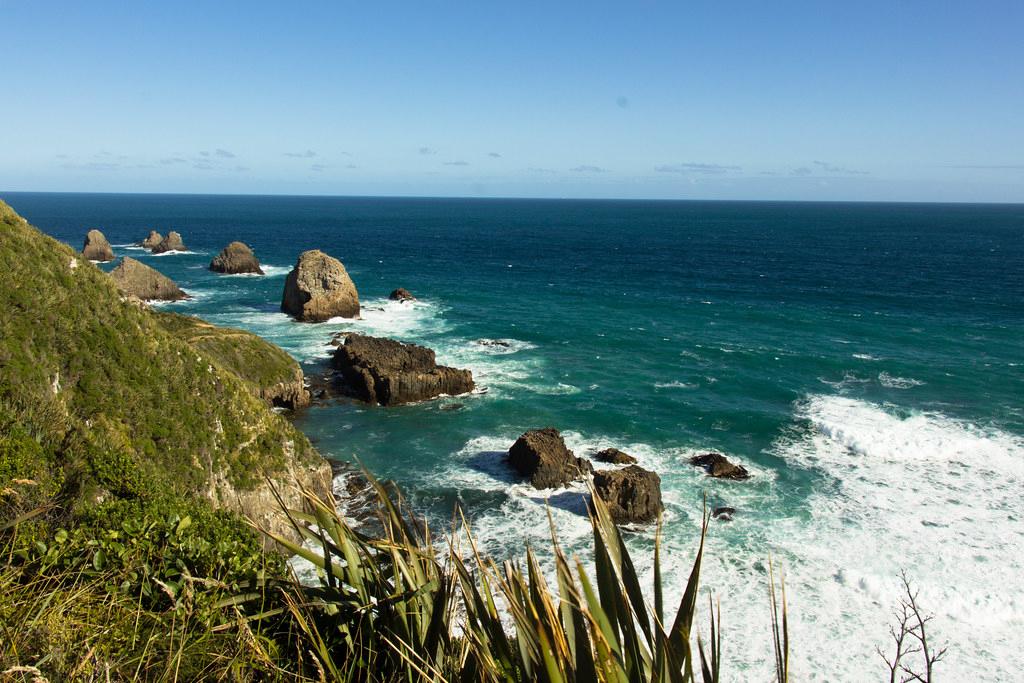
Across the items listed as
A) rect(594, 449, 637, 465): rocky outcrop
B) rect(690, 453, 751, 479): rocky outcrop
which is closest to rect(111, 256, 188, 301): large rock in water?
rect(594, 449, 637, 465): rocky outcrop

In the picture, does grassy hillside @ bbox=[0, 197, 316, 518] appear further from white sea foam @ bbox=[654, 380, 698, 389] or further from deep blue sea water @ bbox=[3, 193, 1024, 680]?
white sea foam @ bbox=[654, 380, 698, 389]

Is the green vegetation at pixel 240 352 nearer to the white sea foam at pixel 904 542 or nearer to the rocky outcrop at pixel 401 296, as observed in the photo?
the white sea foam at pixel 904 542

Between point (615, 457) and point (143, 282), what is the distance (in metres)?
47.7

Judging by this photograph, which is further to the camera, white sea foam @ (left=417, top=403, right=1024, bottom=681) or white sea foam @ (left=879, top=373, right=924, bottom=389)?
white sea foam @ (left=879, top=373, right=924, bottom=389)

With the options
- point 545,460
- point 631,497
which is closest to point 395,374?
point 545,460

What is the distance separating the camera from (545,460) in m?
25.6

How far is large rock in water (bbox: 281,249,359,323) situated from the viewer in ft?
169

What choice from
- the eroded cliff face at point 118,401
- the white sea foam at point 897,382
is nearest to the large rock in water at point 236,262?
the eroded cliff face at point 118,401

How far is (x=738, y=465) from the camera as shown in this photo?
27.5m

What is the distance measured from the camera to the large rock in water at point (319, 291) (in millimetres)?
51469

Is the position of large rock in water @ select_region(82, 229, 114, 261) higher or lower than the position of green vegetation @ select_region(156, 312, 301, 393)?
higher

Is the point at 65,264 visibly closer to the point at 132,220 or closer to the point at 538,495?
the point at 538,495

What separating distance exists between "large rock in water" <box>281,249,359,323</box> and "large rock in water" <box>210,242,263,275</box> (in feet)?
82.4

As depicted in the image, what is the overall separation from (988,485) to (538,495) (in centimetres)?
1742
